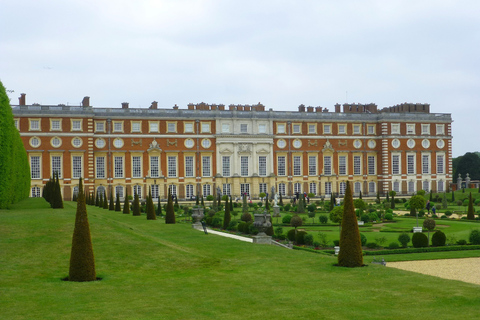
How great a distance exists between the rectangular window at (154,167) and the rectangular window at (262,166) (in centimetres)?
993

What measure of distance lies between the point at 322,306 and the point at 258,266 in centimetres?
495

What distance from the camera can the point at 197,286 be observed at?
11602 mm

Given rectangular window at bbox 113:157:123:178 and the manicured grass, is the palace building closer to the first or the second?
rectangular window at bbox 113:157:123:178

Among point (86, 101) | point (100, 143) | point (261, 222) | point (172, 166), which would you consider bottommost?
point (261, 222)

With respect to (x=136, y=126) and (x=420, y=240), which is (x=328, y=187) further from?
(x=420, y=240)

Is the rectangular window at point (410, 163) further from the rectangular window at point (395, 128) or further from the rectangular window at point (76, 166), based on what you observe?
the rectangular window at point (76, 166)

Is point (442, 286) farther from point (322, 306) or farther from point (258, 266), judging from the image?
point (258, 266)

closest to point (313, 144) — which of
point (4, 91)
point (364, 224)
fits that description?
point (364, 224)

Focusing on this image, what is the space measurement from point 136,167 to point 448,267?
1552 inches

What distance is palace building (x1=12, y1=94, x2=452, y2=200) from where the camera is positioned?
166ft

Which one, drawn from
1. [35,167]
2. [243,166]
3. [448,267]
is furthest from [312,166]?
[448,267]

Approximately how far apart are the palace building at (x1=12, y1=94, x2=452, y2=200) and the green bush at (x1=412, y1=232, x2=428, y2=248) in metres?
34.9

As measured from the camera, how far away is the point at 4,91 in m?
28.8

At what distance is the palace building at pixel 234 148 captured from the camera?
5050cm
